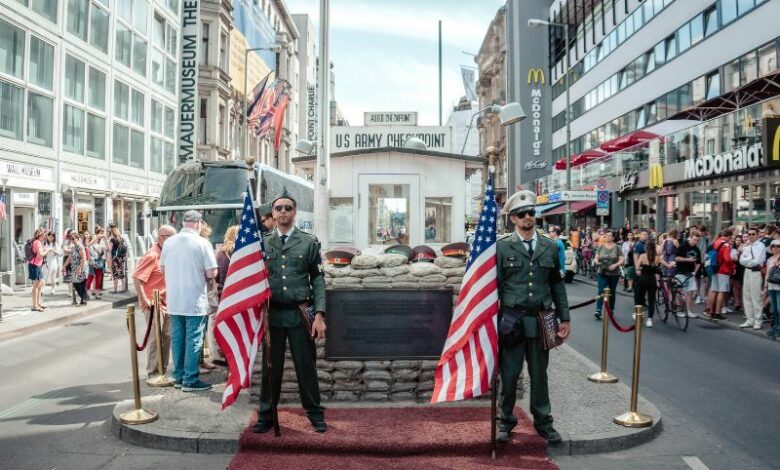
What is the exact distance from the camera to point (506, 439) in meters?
5.36

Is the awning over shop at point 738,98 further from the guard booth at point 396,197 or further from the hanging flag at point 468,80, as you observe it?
the hanging flag at point 468,80

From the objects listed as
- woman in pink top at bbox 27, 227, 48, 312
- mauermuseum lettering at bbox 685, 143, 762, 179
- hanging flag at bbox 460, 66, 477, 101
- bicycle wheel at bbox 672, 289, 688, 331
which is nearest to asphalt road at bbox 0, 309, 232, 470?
woman in pink top at bbox 27, 227, 48, 312

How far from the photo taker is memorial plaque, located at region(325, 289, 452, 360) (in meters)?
6.48

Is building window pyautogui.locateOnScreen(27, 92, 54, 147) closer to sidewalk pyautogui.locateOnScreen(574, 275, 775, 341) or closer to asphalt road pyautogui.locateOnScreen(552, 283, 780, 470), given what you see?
asphalt road pyautogui.locateOnScreen(552, 283, 780, 470)

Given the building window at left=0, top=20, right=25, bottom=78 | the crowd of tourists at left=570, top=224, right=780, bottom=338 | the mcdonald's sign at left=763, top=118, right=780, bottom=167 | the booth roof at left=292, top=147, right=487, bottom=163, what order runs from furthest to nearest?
the building window at left=0, top=20, right=25, bottom=78 → the mcdonald's sign at left=763, top=118, right=780, bottom=167 → the crowd of tourists at left=570, top=224, right=780, bottom=338 → the booth roof at left=292, top=147, right=487, bottom=163

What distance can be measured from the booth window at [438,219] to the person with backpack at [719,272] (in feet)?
21.4

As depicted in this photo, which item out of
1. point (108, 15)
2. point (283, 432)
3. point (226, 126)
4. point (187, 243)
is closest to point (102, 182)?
point (108, 15)

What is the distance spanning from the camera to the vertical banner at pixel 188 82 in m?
30.0

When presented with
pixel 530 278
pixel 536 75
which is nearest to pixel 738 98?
pixel 530 278

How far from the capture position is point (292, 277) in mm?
5531

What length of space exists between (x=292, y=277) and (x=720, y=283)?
1105 cm

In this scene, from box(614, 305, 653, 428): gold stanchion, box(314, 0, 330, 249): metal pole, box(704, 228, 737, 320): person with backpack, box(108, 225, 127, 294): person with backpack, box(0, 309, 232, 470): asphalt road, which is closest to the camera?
box(0, 309, 232, 470): asphalt road

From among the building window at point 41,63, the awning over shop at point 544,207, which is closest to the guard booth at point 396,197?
the building window at point 41,63

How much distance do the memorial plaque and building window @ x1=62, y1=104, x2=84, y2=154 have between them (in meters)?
19.8
